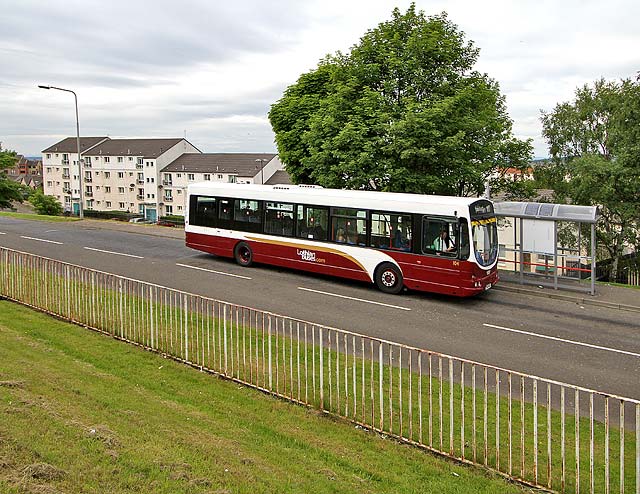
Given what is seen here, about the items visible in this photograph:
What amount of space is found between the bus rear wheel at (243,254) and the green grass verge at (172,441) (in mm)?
A: 11067

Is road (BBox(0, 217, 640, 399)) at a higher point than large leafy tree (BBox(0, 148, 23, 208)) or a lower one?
lower

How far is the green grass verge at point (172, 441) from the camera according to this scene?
4.93 metres

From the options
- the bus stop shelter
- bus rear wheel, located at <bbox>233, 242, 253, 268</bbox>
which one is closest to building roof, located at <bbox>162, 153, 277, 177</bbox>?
bus rear wheel, located at <bbox>233, 242, 253, 268</bbox>

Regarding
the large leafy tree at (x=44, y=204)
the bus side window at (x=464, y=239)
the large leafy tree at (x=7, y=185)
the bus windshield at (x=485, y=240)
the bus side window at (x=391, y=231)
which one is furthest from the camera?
the large leafy tree at (x=44, y=204)

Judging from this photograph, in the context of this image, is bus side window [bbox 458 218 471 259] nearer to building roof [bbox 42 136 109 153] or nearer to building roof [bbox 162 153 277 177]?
building roof [bbox 162 153 277 177]

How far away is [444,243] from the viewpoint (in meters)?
15.9

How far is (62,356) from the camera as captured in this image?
9.09 m

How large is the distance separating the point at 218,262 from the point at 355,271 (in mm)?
5857

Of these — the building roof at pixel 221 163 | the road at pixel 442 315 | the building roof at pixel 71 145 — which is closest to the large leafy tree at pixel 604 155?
the road at pixel 442 315

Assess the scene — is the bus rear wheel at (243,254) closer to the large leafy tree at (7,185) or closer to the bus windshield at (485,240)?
the bus windshield at (485,240)

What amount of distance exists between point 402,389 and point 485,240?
8359 millimetres

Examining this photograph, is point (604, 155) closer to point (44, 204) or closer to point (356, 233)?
point (356, 233)

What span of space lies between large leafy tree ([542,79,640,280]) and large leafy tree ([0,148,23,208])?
4422 cm

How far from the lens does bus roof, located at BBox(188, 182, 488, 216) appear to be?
16.0 m
